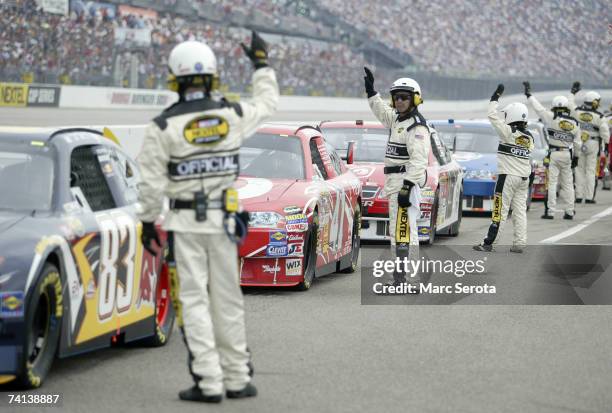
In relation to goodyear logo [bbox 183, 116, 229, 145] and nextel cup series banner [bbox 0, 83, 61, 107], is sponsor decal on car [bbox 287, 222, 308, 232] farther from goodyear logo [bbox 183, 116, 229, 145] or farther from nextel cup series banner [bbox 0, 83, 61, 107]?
nextel cup series banner [bbox 0, 83, 61, 107]

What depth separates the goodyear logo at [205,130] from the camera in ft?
20.0

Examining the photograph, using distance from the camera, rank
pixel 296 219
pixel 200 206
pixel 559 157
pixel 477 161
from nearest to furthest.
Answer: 1. pixel 200 206
2. pixel 296 219
3. pixel 559 157
4. pixel 477 161

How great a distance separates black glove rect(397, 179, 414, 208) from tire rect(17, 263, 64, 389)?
16.6 feet

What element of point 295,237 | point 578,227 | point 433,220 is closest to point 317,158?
point 295,237

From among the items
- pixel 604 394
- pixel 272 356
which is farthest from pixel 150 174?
pixel 604 394

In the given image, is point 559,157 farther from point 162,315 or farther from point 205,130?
point 205,130

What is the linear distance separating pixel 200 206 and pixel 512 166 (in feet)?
31.5

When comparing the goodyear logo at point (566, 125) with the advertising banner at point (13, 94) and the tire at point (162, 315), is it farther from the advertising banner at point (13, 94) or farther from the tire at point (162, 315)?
the advertising banner at point (13, 94)

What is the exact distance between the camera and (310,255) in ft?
36.6

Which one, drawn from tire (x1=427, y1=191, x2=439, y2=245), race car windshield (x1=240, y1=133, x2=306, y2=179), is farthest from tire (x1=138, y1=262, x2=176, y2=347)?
tire (x1=427, y1=191, x2=439, y2=245)

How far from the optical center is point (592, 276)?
1145 cm

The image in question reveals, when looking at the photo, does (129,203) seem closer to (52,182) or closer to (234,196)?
(52,182)

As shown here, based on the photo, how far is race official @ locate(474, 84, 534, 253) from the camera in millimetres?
15055

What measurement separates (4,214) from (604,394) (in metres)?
3.40
